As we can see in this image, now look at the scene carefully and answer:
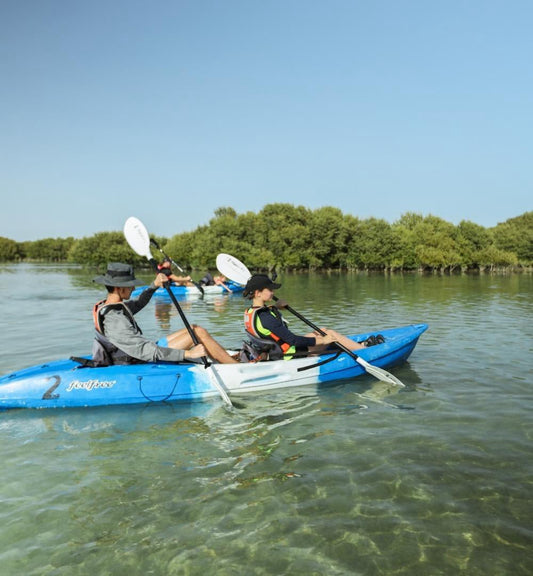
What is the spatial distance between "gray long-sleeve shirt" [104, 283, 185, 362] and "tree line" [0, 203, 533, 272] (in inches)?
2708

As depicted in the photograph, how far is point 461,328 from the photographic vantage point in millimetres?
15156

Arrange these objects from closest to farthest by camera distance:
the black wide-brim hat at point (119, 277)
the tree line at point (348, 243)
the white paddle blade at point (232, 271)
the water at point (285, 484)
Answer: the water at point (285, 484) → the black wide-brim hat at point (119, 277) → the white paddle blade at point (232, 271) → the tree line at point (348, 243)

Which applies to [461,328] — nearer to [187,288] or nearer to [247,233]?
[187,288]

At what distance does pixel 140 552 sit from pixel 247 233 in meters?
82.9

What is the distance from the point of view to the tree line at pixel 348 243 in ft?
259

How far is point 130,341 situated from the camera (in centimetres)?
709

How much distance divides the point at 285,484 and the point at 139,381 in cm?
326

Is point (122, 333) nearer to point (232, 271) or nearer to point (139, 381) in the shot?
point (139, 381)

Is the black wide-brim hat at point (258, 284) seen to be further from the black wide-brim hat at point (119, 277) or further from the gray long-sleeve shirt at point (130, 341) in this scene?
the black wide-brim hat at point (119, 277)

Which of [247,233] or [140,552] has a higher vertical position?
[247,233]

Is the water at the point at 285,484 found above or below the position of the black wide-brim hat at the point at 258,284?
below

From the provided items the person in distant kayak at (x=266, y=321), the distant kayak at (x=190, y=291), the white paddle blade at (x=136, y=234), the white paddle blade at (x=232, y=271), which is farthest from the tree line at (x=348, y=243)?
the person in distant kayak at (x=266, y=321)

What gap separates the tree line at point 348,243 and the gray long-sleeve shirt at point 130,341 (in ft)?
226

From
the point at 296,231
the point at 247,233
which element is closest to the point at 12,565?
the point at 296,231
